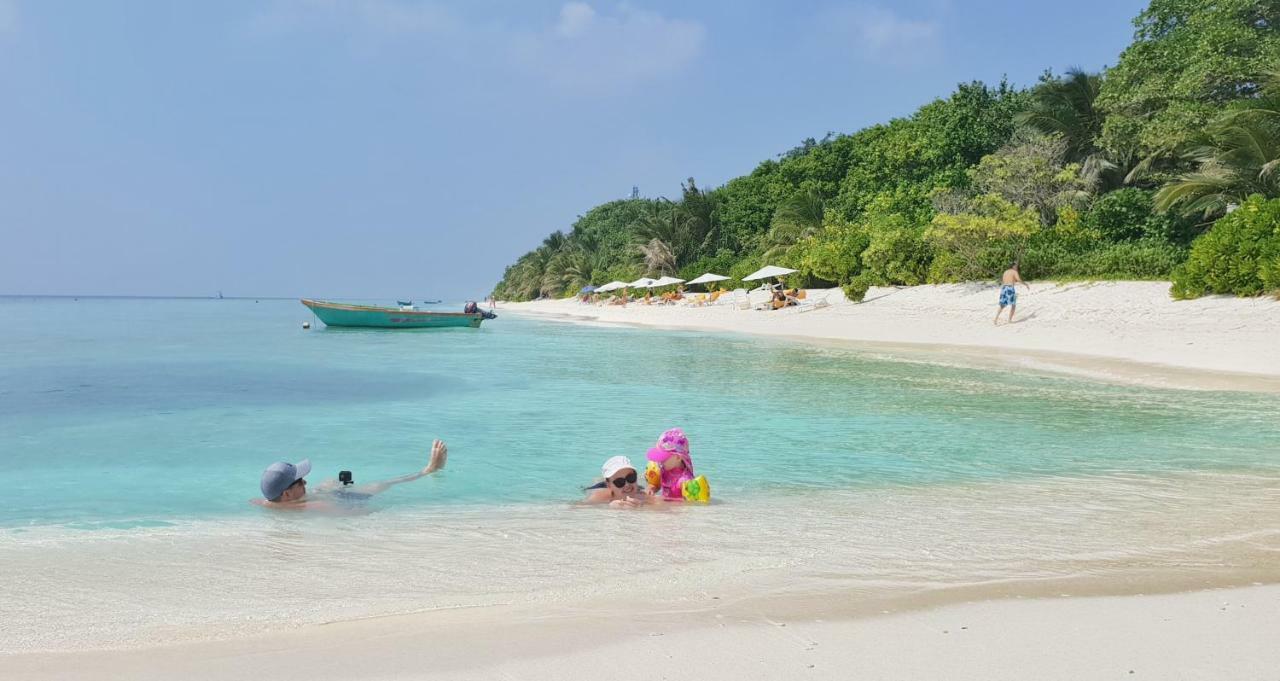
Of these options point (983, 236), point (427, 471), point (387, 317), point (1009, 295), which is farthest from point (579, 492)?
point (387, 317)

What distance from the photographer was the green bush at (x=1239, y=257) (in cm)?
2000

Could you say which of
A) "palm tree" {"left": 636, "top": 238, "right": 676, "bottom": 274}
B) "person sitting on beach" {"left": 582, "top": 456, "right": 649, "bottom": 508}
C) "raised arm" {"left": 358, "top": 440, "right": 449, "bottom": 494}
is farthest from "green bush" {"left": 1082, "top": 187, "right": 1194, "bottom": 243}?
"palm tree" {"left": 636, "top": 238, "right": 676, "bottom": 274}

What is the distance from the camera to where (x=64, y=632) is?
3.86 metres

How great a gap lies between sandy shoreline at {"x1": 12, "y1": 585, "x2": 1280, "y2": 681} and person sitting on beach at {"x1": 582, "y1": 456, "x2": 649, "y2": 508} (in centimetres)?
257

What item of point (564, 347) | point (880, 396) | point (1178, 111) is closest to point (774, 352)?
point (564, 347)

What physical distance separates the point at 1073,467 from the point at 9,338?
40336mm

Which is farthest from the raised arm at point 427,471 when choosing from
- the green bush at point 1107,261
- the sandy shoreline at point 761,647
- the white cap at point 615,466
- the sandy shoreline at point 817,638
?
the green bush at point 1107,261

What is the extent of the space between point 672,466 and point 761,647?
11.3 ft

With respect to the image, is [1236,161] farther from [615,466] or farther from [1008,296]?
[615,466]

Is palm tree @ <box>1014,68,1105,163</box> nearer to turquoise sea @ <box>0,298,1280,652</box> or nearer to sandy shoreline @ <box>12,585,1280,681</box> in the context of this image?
turquoise sea @ <box>0,298,1280,652</box>

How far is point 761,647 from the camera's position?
3.63 meters

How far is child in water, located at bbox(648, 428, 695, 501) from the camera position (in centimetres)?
698

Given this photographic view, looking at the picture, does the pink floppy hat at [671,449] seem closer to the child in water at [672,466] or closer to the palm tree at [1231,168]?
the child in water at [672,466]

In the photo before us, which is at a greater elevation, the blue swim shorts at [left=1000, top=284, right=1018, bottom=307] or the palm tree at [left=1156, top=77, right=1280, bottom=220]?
the palm tree at [left=1156, top=77, right=1280, bottom=220]
